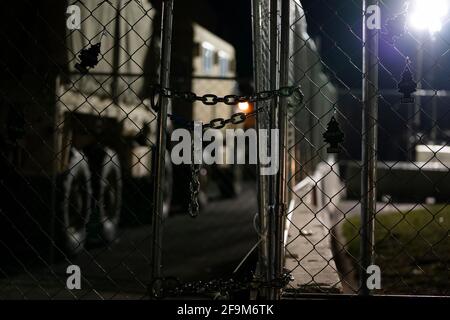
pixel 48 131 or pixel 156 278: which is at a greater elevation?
pixel 48 131

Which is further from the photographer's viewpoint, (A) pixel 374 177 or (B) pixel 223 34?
(B) pixel 223 34

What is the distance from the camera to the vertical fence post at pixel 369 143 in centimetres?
226

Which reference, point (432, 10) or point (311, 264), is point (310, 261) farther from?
point (432, 10)

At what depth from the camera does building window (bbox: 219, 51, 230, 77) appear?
12734 millimetres

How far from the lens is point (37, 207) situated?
606 cm

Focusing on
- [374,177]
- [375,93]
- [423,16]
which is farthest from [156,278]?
[423,16]

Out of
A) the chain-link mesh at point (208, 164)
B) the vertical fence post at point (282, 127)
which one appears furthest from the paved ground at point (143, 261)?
the vertical fence post at point (282, 127)

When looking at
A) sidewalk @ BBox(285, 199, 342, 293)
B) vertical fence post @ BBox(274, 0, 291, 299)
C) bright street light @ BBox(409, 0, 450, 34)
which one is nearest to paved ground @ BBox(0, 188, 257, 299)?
sidewalk @ BBox(285, 199, 342, 293)

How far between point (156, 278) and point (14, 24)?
4.05 metres

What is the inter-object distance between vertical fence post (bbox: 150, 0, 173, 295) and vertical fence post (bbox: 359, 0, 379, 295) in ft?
2.69

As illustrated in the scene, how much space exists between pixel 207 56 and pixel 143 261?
6.82 m

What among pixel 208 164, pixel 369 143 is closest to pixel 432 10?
pixel 369 143

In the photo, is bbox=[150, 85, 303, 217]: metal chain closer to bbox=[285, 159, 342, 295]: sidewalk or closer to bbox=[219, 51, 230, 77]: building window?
bbox=[285, 159, 342, 295]: sidewalk
